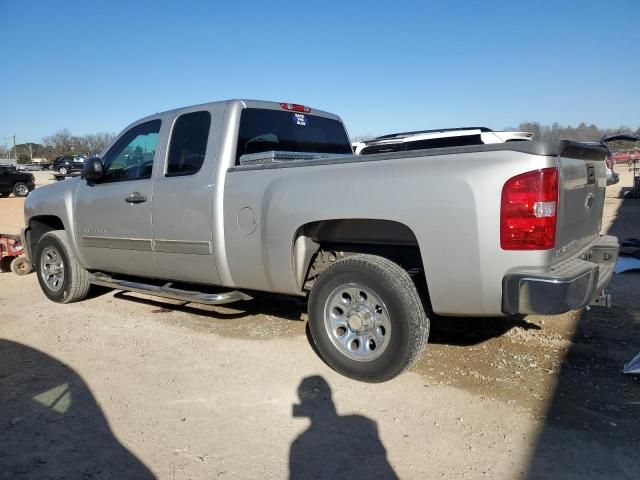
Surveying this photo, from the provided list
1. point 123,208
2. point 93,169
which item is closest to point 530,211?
point 123,208

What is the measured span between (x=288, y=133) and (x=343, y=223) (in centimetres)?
151

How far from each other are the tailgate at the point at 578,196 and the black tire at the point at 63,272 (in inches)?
197

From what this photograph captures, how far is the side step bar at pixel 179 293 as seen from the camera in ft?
14.8

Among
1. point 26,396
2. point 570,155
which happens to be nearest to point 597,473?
point 570,155

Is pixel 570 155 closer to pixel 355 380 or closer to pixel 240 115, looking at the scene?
pixel 355 380

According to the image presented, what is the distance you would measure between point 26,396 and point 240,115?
8.81ft

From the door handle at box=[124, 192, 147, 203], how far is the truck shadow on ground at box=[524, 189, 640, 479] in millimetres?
3731

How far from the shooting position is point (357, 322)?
12.5 ft

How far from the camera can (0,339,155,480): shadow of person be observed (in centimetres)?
282

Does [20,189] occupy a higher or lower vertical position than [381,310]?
higher

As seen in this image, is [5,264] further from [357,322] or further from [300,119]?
[357,322]

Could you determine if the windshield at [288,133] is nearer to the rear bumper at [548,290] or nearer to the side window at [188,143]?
the side window at [188,143]

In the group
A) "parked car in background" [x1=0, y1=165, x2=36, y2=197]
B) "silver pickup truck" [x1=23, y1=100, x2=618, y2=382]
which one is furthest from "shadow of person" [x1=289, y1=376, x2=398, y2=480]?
"parked car in background" [x1=0, y1=165, x2=36, y2=197]

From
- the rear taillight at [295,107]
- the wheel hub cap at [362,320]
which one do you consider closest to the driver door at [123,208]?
the rear taillight at [295,107]
